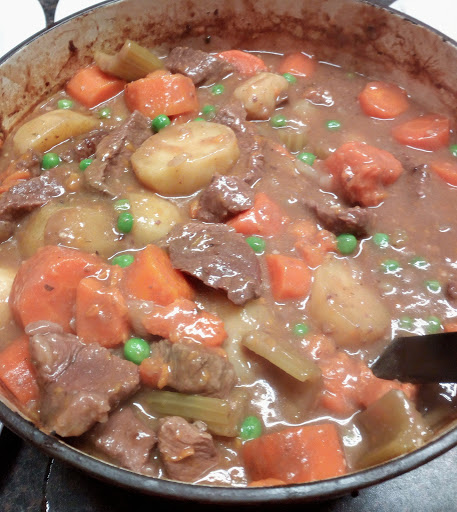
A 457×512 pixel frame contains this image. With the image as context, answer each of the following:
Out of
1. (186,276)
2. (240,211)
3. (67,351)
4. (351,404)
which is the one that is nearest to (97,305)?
(67,351)

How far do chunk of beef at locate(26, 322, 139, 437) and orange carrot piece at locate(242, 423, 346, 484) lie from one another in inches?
20.4

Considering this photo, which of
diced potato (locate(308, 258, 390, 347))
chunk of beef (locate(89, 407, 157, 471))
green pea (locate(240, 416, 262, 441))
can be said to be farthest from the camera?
diced potato (locate(308, 258, 390, 347))

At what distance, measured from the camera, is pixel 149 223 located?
99.7 inches

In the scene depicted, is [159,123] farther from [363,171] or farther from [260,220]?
[363,171]

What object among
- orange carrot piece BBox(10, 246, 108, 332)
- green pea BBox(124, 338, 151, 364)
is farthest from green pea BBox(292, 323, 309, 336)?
orange carrot piece BBox(10, 246, 108, 332)

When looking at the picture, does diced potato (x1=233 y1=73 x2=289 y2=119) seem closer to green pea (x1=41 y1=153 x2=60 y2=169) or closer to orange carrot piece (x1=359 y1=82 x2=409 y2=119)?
orange carrot piece (x1=359 y1=82 x2=409 y2=119)

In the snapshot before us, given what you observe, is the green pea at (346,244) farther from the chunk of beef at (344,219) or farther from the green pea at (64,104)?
the green pea at (64,104)

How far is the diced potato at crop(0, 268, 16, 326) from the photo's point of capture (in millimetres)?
2310

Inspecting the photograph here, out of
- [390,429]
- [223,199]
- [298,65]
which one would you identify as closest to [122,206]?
[223,199]

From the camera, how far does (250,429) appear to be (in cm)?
197


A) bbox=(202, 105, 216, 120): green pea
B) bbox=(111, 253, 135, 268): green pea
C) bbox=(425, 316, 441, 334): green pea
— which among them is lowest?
bbox=(425, 316, 441, 334): green pea

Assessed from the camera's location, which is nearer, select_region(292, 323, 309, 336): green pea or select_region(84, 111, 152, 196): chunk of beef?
select_region(292, 323, 309, 336): green pea

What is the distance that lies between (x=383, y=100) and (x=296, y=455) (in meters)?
2.30

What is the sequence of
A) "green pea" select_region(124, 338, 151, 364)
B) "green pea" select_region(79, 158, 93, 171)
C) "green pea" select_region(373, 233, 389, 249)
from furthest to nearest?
"green pea" select_region(79, 158, 93, 171)
"green pea" select_region(373, 233, 389, 249)
"green pea" select_region(124, 338, 151, 364)
